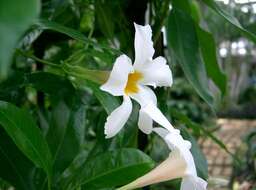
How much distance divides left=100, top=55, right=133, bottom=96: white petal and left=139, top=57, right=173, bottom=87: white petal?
0.20ft

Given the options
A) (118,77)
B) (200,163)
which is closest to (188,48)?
(200,163)

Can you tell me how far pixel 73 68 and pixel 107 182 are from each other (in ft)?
0.43

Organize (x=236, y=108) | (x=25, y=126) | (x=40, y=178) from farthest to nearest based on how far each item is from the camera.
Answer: (x=236, y=108), (x=40, y=178), (x=25, y=126)

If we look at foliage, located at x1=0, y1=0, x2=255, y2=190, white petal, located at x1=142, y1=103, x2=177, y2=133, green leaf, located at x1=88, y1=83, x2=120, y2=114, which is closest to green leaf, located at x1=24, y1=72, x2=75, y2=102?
foliage, located at x1=0, y1=0, x2=255, y2=190

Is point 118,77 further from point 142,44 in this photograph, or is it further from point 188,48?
point 188,48

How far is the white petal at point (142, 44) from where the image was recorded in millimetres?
390

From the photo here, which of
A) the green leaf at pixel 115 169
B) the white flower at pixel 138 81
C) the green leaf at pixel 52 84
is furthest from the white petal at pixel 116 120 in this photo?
the green leaf at pixel 52 84

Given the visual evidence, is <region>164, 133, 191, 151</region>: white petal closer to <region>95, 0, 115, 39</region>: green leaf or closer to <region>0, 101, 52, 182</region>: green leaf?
<region>0, 101, 52, 182</region>: green leaf

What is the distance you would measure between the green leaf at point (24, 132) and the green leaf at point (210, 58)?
0.29m

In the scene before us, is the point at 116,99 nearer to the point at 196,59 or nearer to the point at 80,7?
the point at 196,59

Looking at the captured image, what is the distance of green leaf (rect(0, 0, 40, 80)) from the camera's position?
184 mm

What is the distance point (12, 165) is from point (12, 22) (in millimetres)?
355

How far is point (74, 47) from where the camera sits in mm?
904

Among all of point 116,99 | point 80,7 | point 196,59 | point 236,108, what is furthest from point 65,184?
point 236,108
